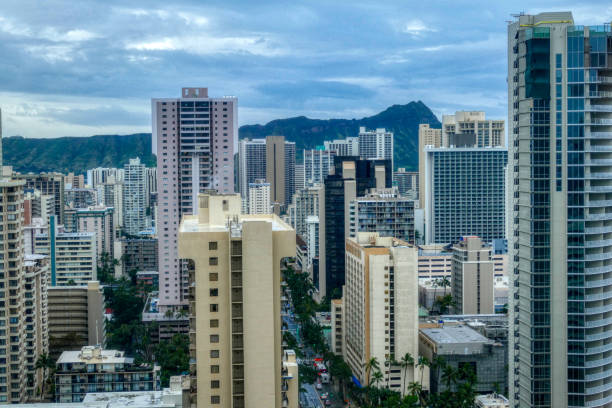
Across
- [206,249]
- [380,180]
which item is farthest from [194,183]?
[206,249]

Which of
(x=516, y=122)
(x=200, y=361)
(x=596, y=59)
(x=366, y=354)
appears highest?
(x=596, y=59)

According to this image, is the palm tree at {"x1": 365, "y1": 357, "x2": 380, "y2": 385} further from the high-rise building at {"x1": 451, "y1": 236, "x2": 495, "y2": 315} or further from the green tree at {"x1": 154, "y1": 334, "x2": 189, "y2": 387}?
the high-rise building at {"x1": 451, "y1": 236, "x2": 495, "y2": 315}

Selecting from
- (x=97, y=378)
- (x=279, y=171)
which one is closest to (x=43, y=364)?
(x=97, y=378)

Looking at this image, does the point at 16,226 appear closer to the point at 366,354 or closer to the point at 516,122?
the point at 366,354

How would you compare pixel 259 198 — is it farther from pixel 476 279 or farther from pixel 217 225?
pixel 217 225

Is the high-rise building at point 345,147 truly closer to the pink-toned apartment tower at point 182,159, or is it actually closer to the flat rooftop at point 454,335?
the pink-toned apartment tower at point 182,159
